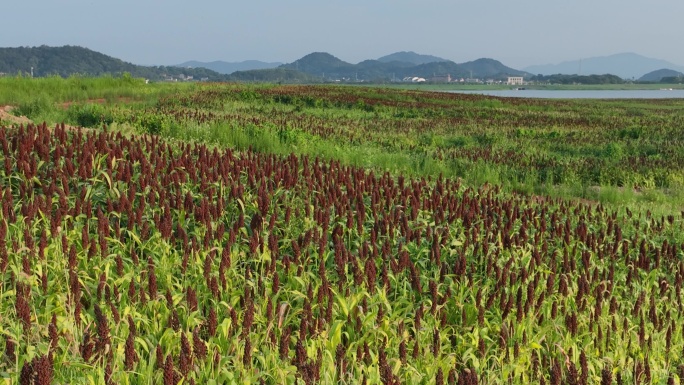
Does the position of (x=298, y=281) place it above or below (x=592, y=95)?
above

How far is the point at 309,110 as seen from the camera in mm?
28203

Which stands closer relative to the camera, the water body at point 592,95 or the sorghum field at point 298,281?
the sorghum field at point 298,281

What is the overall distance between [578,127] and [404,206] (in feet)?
70.2

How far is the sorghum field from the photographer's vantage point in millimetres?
3734

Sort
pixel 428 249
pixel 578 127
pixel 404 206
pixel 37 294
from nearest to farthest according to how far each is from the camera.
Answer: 1. pixel 37 294
2. pixel 428 249
3. pixel 404 206
4. pixel 578 127

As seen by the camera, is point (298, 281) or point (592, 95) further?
point (592, 95)

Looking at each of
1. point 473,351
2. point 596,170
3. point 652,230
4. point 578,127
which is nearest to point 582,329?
point 473,351

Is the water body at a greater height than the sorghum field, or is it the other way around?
the sorghum field

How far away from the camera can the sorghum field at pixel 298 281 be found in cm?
373

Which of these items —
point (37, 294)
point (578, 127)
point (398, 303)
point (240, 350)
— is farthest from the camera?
point (578, 127)

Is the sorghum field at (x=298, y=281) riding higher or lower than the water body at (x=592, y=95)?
higher

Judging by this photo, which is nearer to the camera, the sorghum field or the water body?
the sorghum field

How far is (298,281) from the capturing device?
4922mm

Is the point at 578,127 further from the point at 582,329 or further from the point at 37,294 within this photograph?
the point at 37,294
